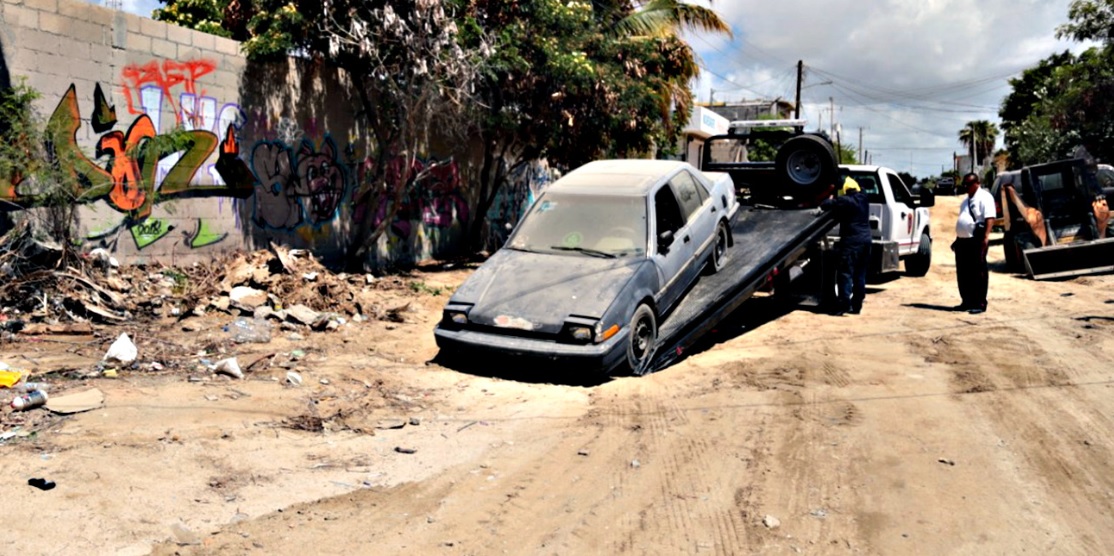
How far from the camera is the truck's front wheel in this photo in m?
15.1

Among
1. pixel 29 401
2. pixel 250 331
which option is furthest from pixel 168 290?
pixel 29 401

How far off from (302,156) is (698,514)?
33.7ft

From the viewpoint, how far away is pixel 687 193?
9508mm

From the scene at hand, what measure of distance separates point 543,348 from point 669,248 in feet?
6.47

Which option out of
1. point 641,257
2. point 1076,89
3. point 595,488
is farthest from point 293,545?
point 1076,89

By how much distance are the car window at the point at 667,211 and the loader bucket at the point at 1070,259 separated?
834cm

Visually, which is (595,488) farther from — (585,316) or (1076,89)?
(1076,89)

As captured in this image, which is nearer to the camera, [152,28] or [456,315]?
[456,315]

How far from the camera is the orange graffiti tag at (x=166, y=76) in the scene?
1045 cm

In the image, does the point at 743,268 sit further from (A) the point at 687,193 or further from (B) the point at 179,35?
(B) the point at 179,35

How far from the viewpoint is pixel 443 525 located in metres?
4.50

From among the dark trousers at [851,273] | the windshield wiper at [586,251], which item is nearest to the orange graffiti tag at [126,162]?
the windshield wiper at [586,251]

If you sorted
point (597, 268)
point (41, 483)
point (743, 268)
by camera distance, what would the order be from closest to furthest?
point (41, 483) < point (597, 268) < point (743, 268)

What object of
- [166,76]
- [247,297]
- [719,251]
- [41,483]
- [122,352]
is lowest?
[41,483]
